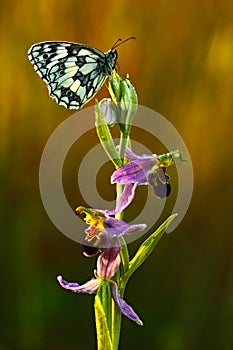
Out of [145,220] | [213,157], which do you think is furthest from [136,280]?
[213,157]

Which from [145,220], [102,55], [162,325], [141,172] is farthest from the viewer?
[162,325]

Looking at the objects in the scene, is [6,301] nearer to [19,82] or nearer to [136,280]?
[136,280]

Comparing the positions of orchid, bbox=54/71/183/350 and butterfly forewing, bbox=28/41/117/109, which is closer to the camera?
orchid, bbox=54/71/183/350

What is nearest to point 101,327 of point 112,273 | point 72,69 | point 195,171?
point 112,273

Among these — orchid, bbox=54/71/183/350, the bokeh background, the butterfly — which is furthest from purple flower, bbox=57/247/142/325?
the bokeh background

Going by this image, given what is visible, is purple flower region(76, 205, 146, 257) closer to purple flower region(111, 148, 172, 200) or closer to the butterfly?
purple flower region(111, 148, 172, 200)

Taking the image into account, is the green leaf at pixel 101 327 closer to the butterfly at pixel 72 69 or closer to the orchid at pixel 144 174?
the orchid at pixel 144 174

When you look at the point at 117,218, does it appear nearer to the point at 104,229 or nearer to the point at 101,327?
the point at 104,229
